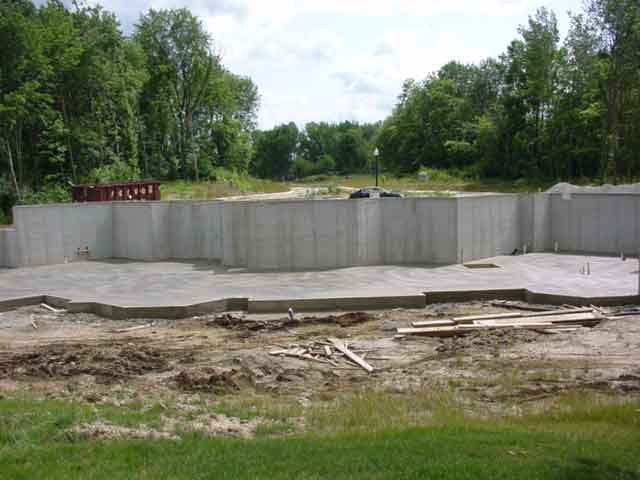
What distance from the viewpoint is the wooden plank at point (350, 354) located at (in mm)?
11441

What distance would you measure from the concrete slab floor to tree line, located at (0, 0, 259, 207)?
54.2ft

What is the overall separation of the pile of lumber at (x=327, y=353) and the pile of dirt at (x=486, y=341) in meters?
1.68

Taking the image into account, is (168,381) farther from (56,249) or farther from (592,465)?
(56,249)

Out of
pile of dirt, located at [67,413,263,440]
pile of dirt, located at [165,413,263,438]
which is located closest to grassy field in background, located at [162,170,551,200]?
pile of dirt, located at [165,413,263,438]

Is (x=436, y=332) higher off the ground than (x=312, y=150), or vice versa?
(x=312, y=150)

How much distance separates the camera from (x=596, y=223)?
23.0m

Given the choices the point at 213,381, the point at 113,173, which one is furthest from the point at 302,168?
the point at 213,381

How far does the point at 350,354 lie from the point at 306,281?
6654 mm

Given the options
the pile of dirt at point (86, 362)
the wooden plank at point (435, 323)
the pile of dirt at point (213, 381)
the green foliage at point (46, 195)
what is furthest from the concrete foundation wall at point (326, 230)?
the green foliage at point (46, 195)

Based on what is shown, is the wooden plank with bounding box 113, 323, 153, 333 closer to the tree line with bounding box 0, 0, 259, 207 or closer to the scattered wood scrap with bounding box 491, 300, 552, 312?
Result: the scattered wood scrap with bounding box 491, 300, 552, 312

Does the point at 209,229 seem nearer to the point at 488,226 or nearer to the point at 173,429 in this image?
the point at 488,226

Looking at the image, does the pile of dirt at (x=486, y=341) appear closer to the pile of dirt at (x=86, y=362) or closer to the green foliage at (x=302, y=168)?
the pile of dirt at (x=86, y=362)

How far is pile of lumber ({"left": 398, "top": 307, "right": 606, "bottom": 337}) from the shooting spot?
13484 mm

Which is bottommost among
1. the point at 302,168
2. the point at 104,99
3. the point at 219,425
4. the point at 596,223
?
the point at 219,425
